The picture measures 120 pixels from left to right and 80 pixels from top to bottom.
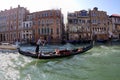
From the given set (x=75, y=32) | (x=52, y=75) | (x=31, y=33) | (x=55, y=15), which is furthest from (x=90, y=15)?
(x=52, y=75)

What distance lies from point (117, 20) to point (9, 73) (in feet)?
141

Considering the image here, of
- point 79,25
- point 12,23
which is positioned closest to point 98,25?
point 79,25

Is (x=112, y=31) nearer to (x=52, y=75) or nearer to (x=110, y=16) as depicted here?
(x=110, y=16)

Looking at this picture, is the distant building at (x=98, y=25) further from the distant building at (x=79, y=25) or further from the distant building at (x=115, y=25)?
the distant building at (x=115, y=25)

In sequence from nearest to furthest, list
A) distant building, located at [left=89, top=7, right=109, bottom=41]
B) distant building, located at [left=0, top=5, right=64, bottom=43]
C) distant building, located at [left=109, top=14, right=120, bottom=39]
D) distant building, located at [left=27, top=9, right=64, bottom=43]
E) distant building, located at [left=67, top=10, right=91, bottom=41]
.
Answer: distant building, located at [left=27, top=9, right=64, bottom=43] < distant building, located at [left=0, top=5, right=64, bottom=43] < distant building, located at [left=67, top=10, right=91, bottom=41] < distant building, located at [left=89, top=7, right=109, bottom=41] < distant building, located at [left=109, top=14, right=120, bottom=39]

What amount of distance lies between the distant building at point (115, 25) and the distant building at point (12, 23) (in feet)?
77.9

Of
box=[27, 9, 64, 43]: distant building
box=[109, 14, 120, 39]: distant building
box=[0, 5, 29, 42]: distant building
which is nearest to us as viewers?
box=[27, 9, 64, 43]: distant building

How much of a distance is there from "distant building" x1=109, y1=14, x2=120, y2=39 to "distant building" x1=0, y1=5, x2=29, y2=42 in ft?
77.9

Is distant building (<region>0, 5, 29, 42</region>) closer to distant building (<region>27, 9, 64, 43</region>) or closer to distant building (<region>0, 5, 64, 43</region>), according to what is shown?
distant building (<region>0, 5, 64, 43</region>)

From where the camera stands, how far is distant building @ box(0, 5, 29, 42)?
47469 mm

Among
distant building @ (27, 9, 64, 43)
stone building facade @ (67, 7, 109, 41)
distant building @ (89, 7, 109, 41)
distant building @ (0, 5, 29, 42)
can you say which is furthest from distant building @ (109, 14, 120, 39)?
distant building @ (0, 5, 29, 42)

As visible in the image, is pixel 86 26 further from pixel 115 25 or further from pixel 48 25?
pixel 48 25

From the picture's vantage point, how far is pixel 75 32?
45156 mm

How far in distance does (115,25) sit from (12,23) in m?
28.8
